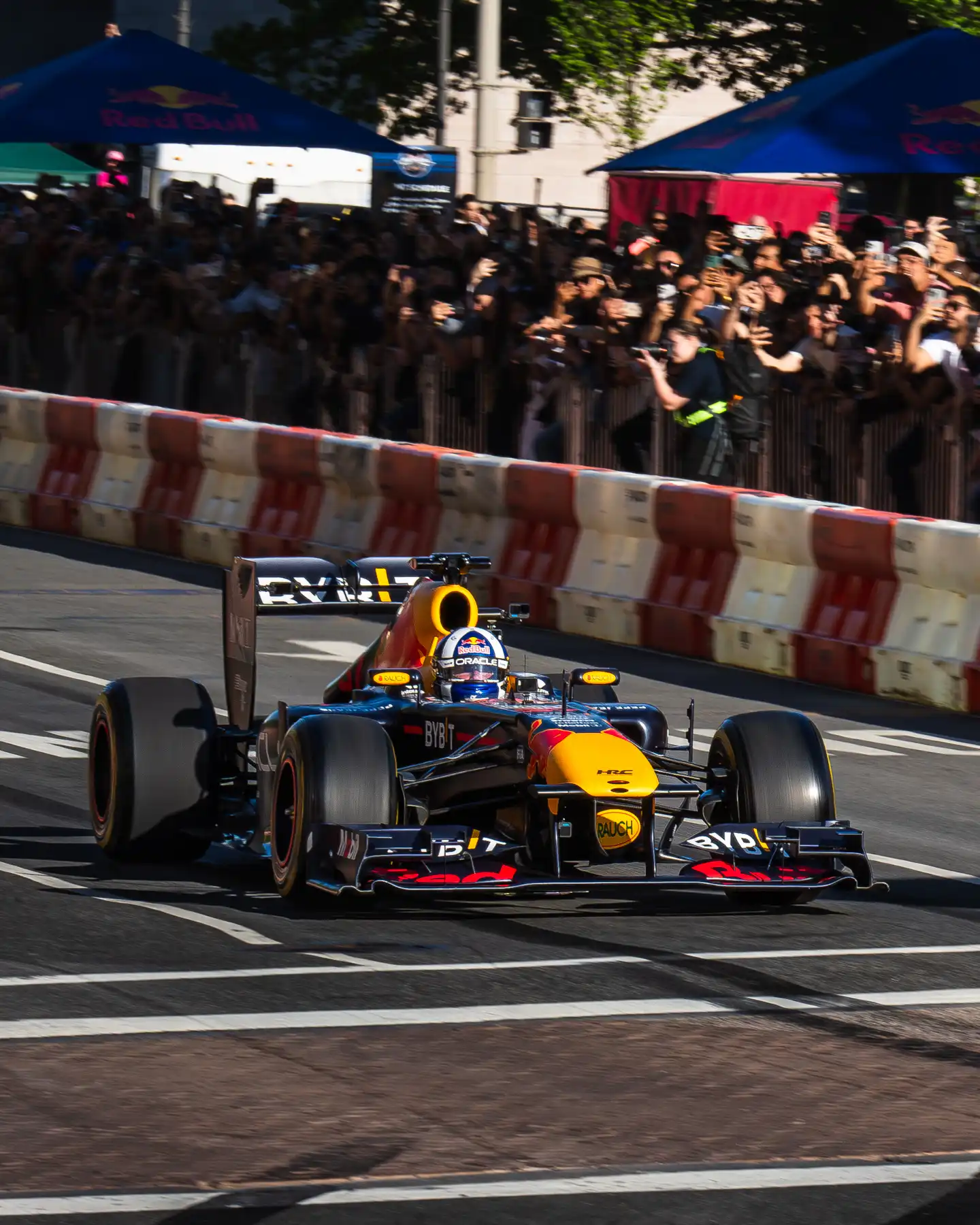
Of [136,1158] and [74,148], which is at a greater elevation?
[74,148]

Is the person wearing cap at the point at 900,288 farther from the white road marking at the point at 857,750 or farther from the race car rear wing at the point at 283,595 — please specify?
the race car rear wing at the point at 283,595

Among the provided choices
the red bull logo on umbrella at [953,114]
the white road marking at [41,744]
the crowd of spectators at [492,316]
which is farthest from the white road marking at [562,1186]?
the red bull logo on umbrella at [953,114]

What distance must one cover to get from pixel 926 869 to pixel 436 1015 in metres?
3.29

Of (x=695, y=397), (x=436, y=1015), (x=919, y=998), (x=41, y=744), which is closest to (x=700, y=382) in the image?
(x=695, y=397)

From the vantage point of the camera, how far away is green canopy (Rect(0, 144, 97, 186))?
38.5 meters

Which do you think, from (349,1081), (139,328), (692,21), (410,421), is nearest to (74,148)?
(692,21)

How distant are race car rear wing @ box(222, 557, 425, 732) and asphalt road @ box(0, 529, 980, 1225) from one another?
821 mm

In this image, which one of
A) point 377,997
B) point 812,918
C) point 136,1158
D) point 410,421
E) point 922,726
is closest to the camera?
point 136,1158

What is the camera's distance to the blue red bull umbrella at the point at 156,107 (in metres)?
24.2

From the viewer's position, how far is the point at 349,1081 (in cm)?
689

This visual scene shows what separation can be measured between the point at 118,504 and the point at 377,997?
1410 cm

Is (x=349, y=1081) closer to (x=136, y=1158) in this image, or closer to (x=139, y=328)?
(x=136, y=1158)

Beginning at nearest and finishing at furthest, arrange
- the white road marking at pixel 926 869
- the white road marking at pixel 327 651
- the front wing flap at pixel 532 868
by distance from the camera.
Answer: the front wing flap at pixel 532 868
the white road marking at pixel 926 869
the white road marking at pixel 327 651

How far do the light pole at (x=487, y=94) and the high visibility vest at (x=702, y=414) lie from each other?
11704mm
